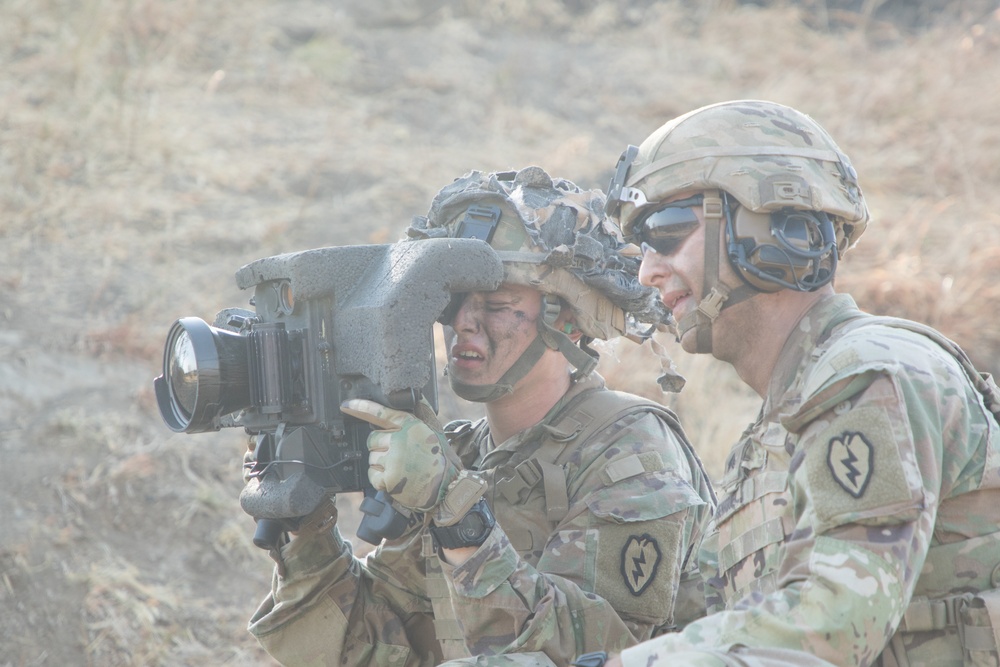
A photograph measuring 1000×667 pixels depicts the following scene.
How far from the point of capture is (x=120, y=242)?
7.72m

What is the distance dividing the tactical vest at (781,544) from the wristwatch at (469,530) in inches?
24.8

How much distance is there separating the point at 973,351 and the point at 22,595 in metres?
6.16

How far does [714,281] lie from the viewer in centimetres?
290

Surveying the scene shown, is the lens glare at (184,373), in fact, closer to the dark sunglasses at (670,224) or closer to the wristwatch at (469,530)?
the wristwatch at (469,530)

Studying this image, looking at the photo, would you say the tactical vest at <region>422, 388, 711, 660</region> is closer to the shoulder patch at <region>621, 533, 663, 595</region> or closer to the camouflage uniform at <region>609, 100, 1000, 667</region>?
the shoulder patch at <region>621, 533, 663, 595</region>

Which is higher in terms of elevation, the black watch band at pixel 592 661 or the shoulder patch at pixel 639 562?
the black watch band at pixel 592 661

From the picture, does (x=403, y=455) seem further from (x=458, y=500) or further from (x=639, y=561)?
(x=639, y=561)

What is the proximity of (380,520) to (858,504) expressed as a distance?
1.40 m

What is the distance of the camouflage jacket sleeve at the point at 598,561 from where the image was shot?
318cm

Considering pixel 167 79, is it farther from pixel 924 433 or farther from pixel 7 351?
pixel 924 433

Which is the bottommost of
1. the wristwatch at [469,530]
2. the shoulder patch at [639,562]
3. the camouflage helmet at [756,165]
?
the shoulder patch at [639,562]

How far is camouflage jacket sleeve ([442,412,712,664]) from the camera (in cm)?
318

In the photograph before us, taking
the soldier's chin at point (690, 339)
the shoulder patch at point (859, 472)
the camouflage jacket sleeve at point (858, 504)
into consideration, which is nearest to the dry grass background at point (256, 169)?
the soldier's chin at point (690, 339)

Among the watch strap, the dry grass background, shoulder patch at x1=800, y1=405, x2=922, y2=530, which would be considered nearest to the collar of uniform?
shoulder patch at x1=800, y1=405, x2=922, y2=530
